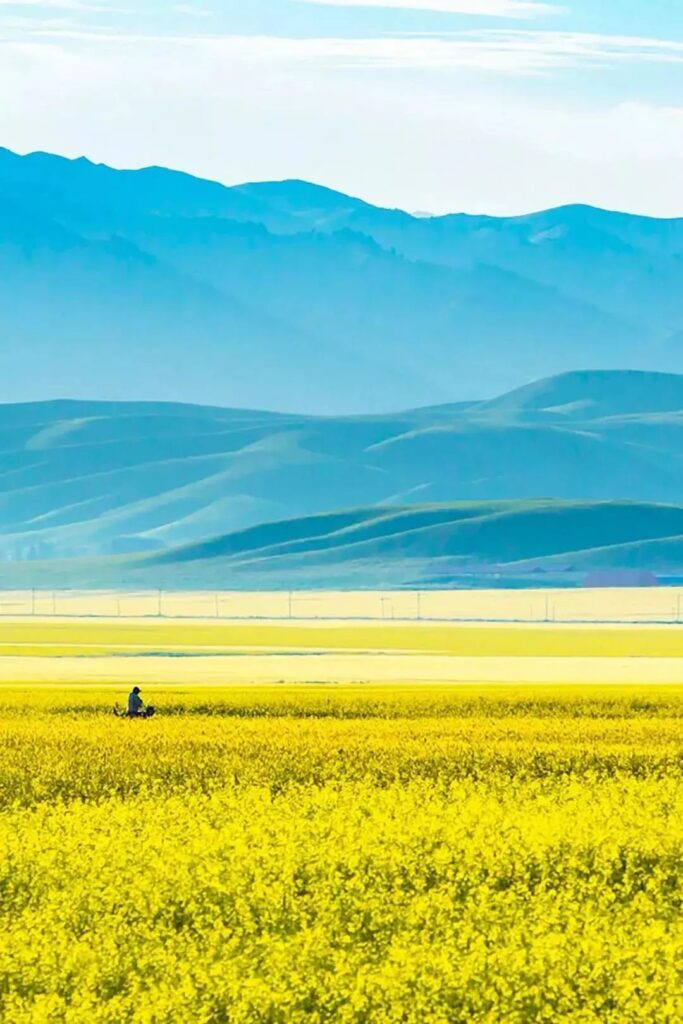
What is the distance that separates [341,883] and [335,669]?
73.1 m

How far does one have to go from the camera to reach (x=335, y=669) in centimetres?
9538

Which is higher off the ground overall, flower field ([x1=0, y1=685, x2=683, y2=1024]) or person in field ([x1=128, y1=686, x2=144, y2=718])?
person in field ([x1=128, y1=686, x2=144, y2=718])

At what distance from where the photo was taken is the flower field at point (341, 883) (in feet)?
54.9

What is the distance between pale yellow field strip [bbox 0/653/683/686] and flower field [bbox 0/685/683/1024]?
43.4 m

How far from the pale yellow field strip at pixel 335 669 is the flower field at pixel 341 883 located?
43.4 meters

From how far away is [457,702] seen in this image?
58.8 metres

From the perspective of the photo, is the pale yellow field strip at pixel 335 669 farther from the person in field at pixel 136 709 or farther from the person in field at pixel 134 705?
the person in field at pixel 134 705

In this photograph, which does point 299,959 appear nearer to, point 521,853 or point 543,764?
point 521,853

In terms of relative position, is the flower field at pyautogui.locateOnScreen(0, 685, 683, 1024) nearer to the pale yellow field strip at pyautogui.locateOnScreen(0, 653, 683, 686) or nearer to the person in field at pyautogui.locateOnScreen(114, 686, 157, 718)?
the person in field at pyautogui.locateOnScreen(114, 686, 157, 718)

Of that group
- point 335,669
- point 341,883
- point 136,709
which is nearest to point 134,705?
point 136,709

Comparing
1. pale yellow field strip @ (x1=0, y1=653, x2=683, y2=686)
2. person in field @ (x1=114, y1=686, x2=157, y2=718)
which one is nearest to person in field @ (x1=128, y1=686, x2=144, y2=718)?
person in field @ (x1=114, y1=686, x2=157, y2=718)

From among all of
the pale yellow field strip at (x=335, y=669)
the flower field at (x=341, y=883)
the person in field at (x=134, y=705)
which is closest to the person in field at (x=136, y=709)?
the person in field at (x=134, y=705)

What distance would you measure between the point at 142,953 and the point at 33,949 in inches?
38.2

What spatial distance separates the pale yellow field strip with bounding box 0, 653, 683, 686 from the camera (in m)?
85.1
